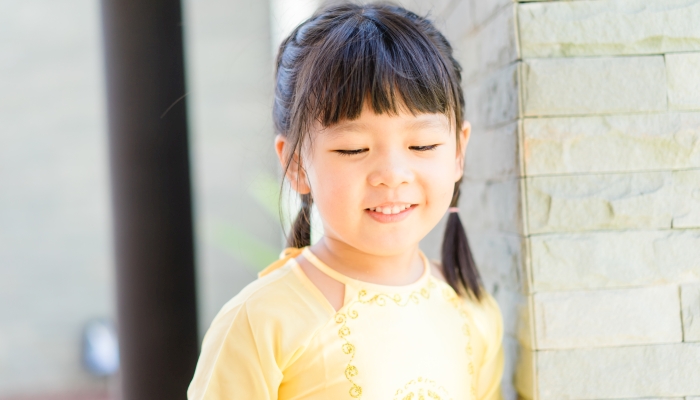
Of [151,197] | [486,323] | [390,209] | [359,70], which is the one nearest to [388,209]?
[390,209]

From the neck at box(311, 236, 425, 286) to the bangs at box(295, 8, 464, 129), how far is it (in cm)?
23

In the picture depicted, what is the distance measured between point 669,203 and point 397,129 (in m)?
0.46

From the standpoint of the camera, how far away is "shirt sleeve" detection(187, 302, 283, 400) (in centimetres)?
96

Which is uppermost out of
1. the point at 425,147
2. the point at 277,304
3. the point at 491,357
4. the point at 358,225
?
the point at 425,147

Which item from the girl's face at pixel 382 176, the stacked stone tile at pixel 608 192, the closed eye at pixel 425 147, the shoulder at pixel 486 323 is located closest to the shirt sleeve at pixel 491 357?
the shoulder at pixel 486 323

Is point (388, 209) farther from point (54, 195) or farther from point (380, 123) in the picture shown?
point (54, 195)

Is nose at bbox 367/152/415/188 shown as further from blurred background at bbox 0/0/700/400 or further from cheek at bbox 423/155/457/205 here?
blurred background at bbox 0/0/700/400

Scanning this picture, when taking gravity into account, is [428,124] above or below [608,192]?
above

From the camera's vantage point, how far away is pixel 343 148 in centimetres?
96

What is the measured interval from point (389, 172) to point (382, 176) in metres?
0.01

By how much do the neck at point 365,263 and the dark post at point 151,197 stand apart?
41cm

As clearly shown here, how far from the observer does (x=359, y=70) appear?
954 millimetres

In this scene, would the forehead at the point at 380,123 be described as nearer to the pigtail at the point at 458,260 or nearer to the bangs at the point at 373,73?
the bangs at the point at 373,73

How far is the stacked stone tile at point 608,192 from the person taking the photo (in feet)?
3.34
